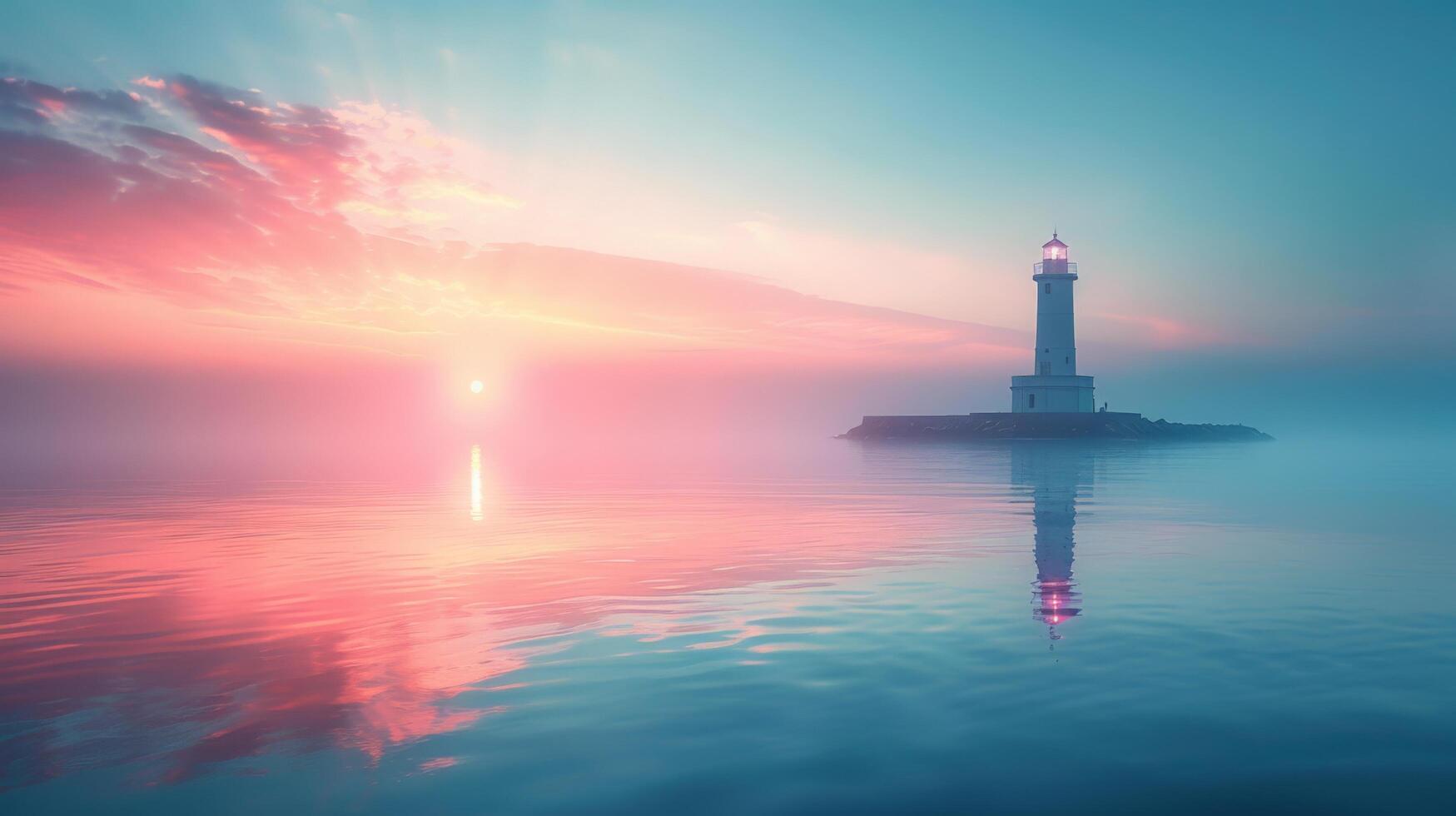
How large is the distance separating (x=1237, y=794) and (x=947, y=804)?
81.3 inches

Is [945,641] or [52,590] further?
[52,590]

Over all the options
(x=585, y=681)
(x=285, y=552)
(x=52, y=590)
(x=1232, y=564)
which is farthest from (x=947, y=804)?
(x=285, y=552)

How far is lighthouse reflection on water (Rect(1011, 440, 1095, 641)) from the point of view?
40.6 feet

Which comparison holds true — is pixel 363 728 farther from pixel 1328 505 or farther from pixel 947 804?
pixel 1328 505

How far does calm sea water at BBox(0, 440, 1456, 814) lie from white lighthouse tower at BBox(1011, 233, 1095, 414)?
2526 inches

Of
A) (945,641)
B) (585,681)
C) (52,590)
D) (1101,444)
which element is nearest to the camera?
(585,681)

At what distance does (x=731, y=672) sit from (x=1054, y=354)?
8274 cm

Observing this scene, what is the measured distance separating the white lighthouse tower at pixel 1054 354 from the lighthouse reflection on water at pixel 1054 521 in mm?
21934

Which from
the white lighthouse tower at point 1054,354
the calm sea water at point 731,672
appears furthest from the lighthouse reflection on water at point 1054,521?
the white lighthouse tower at point 1054,354

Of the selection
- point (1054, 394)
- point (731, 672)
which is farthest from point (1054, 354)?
point (731, 672)

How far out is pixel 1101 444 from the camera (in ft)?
292

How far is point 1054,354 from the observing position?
85.1m

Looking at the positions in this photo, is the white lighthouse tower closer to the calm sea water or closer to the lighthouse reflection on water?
the lighthouse reflection on water

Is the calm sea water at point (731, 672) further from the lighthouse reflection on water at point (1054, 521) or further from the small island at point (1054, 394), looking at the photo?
the small island at point (1054, 394)
